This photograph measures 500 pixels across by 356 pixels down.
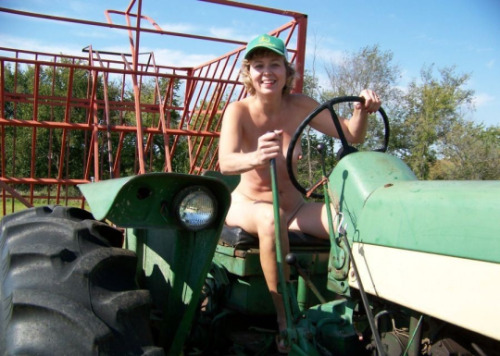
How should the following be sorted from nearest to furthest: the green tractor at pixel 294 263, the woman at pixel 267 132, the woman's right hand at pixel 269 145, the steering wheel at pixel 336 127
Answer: the green tractor at pixel 294 263 < the woman's right hand at pixel 269 145 < the steering wheel at pixel 336 127 < the woman at pixel 267 132

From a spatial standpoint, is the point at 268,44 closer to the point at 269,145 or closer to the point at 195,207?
the point at 269,145

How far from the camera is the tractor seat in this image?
2.56m

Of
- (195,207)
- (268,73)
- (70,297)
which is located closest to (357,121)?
(268,73)

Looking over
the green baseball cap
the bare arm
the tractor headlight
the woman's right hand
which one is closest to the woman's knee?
the woman's right hand

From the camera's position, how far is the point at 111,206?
174 centimetres

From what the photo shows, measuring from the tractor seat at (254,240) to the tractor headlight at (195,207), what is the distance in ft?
1.97

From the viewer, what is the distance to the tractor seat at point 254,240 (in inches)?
101

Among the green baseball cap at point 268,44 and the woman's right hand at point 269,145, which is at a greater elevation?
the green baseball cap at point 268,44

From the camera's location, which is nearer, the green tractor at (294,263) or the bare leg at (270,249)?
the green tractor at (294,263)

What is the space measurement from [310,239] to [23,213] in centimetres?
134

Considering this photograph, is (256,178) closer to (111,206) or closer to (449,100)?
(111,206)

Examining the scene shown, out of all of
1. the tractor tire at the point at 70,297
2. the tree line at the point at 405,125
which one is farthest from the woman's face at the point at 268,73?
the tree line at the point at 405,125

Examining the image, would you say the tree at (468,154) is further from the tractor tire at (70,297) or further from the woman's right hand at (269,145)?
the tractor tire at (70,297)

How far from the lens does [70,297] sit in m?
1.71
